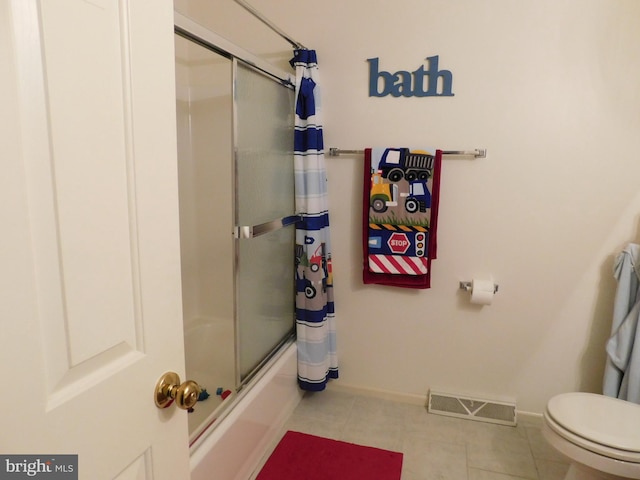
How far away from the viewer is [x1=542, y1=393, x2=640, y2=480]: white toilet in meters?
1.35

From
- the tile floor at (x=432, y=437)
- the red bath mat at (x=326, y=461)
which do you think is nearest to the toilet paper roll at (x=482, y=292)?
the tile floor at (x=432, y=437)

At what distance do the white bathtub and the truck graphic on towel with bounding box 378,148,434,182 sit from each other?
1086 millimetres

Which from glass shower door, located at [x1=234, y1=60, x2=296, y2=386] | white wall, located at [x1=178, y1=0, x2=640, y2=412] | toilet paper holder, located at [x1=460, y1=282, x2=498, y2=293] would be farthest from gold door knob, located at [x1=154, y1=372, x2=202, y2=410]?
toilet paper holder, located at [x1=460, y1=282, x2=498, y2=293]

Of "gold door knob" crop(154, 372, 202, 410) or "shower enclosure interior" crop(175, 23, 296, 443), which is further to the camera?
"shower enclosure interior" crop(175, 23, 296, 443)

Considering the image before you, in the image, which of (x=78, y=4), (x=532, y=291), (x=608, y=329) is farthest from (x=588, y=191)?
(x=78, y=4)

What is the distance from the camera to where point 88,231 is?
0.61 metres

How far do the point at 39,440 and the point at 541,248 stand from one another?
2.11 meters

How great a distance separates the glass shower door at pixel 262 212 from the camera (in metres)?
1.71

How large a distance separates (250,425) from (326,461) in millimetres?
410

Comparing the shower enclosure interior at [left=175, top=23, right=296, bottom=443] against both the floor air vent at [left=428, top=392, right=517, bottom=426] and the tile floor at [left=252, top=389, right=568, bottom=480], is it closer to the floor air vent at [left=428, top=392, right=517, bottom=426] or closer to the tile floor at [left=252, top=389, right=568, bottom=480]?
the tile floor at [left=252, top=389, right=568, bottom=480]

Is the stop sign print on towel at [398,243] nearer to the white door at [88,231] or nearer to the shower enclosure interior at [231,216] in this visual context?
the shower enclosure interior at [231,216]

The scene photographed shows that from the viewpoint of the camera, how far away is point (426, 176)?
2020mm

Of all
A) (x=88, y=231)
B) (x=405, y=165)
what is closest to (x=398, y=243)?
(x=405, y=165)

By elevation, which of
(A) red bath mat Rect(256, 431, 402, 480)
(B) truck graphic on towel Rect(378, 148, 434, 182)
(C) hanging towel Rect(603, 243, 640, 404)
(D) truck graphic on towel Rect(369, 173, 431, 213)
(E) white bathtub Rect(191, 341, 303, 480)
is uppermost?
(B) truck graphic on towel Rect(378, 148, 434, 182)
